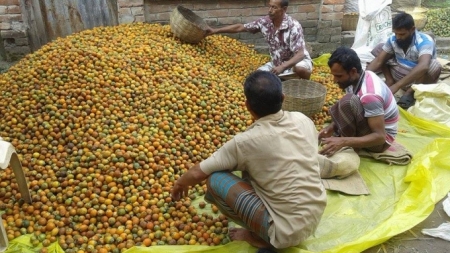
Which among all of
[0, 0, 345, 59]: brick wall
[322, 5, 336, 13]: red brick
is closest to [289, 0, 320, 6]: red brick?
[0, 0, 345, 59]: brick wall

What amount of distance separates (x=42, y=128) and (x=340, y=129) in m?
2.31

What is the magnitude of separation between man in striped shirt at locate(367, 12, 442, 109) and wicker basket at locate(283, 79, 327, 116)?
2.65ft

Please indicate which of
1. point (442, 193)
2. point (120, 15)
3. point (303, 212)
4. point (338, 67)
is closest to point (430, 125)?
point (442, 193)

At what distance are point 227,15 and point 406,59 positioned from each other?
7.77 ft

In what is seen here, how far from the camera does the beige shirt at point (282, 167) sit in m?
2.16

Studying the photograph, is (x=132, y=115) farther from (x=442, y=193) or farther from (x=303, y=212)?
(x=442, y=193)

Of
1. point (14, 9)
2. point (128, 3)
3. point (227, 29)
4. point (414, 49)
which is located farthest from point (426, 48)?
point (14, 9)

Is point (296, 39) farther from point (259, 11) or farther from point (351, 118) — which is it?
point (351, 118)

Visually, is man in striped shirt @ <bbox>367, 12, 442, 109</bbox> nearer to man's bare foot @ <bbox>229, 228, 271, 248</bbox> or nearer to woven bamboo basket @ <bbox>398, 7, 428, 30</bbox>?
woven bamboo basket @ <bbox>398, 7, 428, 30</bbox>

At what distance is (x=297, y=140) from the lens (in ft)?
7.29

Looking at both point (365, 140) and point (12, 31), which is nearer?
point (365, 140)

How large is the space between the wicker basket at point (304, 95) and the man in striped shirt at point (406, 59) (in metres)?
0.81

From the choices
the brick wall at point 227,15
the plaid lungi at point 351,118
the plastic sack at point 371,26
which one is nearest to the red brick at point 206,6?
the brick wall at point 227,15

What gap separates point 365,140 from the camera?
3.08 metres
